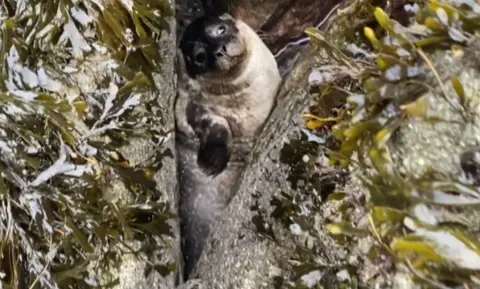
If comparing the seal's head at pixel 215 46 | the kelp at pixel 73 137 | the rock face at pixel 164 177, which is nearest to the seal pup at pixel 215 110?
the seal's head at pixel 215 46

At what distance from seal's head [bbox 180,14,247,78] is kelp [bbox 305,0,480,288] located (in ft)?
2.78

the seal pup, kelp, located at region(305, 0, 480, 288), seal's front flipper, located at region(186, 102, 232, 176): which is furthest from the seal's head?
kelp, located at region(305, 0, 480, 288)

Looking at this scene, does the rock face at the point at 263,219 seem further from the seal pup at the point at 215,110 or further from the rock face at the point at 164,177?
the seal pup at the point at 215,110

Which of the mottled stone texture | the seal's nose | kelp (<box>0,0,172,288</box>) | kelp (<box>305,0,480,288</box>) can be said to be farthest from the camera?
the seal's nose

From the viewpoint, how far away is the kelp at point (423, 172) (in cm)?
109

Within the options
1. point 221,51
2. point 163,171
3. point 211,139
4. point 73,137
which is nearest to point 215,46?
point 221,51

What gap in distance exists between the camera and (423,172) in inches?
48.8

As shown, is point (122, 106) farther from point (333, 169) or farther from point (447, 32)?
point (447, 32)

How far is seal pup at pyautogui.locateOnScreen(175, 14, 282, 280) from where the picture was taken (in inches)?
92.9

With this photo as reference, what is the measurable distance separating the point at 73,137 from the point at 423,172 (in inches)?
43.8

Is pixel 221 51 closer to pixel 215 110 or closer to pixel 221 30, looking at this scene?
pixel 221 30

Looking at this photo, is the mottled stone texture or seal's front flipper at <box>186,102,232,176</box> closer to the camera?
the mottled stone texture

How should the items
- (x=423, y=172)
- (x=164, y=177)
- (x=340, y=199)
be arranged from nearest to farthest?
(x=423, y=172)
(x=340, y=199)
(x=164, y=177)

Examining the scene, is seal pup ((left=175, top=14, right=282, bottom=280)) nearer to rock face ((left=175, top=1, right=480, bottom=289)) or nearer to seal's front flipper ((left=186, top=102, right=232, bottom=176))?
seal's front flipper ((left=186, top=102, right=232, bottom=176))
